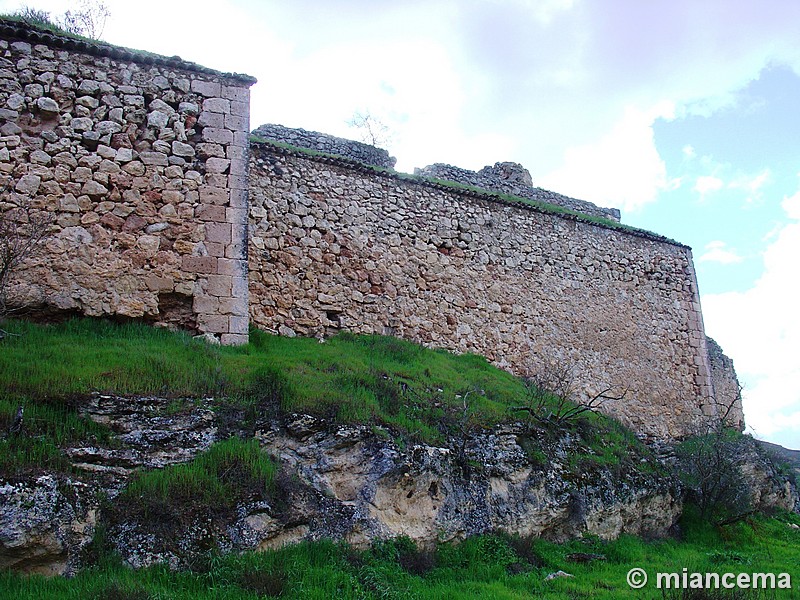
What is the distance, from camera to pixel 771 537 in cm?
1202

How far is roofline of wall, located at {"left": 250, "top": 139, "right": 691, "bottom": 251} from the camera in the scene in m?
12.9

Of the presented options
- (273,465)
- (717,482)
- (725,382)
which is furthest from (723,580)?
(725,382)

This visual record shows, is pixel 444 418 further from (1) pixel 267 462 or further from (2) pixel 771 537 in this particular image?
(2) pixel 771 537

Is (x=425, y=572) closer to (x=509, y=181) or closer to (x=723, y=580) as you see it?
(x=723, y=580)

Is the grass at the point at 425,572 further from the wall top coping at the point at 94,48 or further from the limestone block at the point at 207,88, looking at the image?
the wall top coping at the point at 94,48

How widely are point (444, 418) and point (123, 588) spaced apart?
455 cm

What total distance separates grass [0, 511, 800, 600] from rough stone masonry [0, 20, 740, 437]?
382 centimetres

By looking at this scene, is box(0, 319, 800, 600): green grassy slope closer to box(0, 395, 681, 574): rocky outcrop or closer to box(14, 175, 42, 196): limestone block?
box(0, 395, 681, 574): rocky outcrop

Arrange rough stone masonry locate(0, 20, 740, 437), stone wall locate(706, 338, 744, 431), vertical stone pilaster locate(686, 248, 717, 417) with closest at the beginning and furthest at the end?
rough stone masonry locate(0, 20, 740, 437) < vertical stone pilaster locate(686, 248, 717, 417) < stone wall locate(706, 338, 744, 431)

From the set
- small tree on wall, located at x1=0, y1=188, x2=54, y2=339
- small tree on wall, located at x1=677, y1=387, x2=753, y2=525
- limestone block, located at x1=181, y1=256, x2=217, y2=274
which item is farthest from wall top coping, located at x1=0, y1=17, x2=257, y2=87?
small tree on wall, located at x1=677, y1=387, x2=753, y2=525

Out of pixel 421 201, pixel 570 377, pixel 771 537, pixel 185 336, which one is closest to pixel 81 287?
pixel 185 336

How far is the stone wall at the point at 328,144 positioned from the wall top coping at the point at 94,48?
4.05 meters

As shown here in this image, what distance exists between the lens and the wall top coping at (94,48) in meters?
9.31

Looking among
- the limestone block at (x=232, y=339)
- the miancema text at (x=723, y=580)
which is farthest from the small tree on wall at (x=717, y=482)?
the limestone block at (x=232, y=339)
